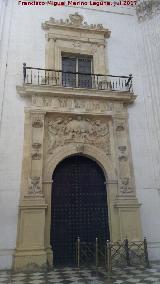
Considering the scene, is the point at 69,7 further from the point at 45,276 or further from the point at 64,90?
the point at 45,276

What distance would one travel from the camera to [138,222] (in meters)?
6.81

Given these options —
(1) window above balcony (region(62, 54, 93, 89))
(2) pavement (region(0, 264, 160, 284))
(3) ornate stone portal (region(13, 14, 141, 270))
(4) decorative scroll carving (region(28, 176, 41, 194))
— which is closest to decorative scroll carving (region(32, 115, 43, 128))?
(3) ornate stone portal (region(13, 14, 141, 270))

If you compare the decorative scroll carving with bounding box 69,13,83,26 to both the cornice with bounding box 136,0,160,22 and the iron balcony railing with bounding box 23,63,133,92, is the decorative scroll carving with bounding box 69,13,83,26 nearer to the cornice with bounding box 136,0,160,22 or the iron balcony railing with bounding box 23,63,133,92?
the iron balcony railing with bounding box 23,63,133,92

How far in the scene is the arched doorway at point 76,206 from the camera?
6.64 meters

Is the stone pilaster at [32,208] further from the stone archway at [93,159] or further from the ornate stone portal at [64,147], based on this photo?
the stone archway at [93,159]

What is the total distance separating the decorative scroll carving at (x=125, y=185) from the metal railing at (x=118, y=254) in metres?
1.28

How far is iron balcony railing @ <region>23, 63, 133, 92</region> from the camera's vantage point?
26.0 ft

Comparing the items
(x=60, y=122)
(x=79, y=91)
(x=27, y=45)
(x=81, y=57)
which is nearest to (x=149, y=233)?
(x=60, y=122)

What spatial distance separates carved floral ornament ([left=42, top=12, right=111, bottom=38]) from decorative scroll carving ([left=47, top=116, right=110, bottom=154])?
10.9 feet

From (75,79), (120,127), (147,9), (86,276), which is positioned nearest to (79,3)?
(147,9)

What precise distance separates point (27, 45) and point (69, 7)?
233cm

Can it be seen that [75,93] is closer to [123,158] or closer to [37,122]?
[37,122]

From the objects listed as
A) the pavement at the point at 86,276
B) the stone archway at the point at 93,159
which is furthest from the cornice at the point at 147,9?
the pavement at the point at 86,276

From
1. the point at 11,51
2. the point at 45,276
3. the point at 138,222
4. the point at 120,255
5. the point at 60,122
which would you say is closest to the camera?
the point at 45,276
